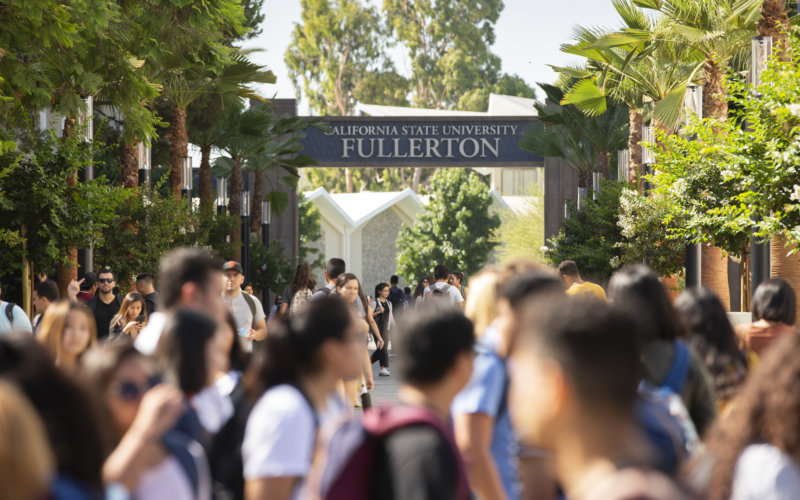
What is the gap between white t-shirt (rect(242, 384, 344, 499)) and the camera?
341 centimetres

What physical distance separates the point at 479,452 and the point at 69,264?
535 inches

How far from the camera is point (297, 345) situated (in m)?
3.69

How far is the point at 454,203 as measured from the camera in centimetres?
6569

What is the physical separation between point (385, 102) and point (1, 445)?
235 ft

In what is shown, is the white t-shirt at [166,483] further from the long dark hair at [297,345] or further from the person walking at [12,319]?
the person walking at [12,319]

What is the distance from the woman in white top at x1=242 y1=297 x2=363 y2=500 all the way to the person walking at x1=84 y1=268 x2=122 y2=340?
7.50 metres

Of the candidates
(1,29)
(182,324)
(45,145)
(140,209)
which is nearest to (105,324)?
(1,29)

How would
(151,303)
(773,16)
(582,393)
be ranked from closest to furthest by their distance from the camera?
(582,393) → (151,303) → (773,16)

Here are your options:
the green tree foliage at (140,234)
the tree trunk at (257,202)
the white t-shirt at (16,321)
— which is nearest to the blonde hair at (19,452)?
the white t-shirt at (16,321)

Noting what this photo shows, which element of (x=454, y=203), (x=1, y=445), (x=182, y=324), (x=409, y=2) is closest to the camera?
(x=1, y=445)

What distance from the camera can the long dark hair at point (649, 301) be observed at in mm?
4434

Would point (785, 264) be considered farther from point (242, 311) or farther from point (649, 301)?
point (649, 301)

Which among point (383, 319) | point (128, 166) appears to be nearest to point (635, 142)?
point (383, 319)

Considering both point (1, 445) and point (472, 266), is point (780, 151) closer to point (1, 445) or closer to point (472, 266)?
point (1, 445)
